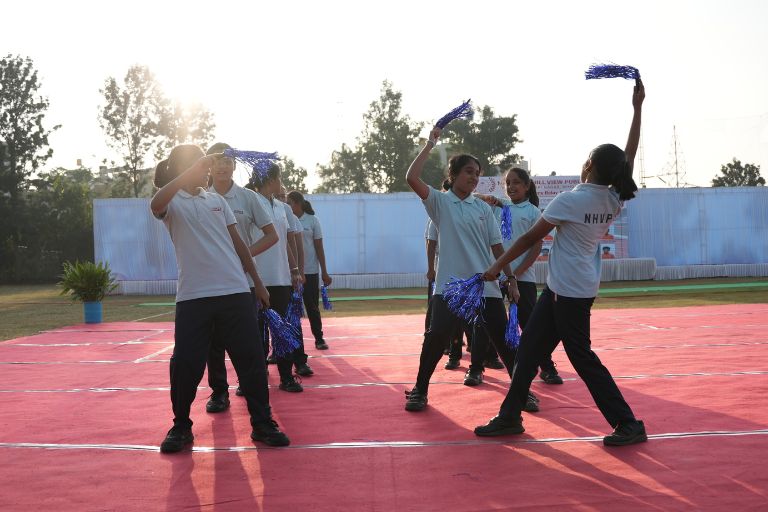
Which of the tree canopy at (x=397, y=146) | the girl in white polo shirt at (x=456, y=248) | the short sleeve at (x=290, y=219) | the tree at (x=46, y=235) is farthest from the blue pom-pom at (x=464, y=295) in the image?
the tree canopy at (x=397, y=146)

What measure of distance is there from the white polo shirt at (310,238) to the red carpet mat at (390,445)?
4.94 feet

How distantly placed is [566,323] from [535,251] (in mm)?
1296

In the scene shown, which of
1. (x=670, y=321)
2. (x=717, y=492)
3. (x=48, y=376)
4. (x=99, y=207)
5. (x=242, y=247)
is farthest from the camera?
(x=99, y=207)

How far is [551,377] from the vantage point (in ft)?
23.6

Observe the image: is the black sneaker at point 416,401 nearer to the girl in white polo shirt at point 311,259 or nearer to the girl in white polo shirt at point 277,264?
the girl in white polo shirt at point 277,264

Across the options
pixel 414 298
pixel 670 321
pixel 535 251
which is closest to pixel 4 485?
pixel 535 251

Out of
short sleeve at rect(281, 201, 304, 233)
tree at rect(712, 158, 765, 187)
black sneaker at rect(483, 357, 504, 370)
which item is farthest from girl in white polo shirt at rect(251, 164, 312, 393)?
tree at rect(712, 158, 765, 187)

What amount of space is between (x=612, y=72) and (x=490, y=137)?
55.7 meters

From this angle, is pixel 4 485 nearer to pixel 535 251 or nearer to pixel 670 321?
pixel 535 251

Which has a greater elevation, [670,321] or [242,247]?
[242,247]

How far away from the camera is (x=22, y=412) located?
21.0ft

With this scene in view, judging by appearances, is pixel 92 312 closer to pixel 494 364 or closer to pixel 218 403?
pixel 494 364

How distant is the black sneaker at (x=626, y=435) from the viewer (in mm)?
4738

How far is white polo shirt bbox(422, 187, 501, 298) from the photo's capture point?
5922mm
